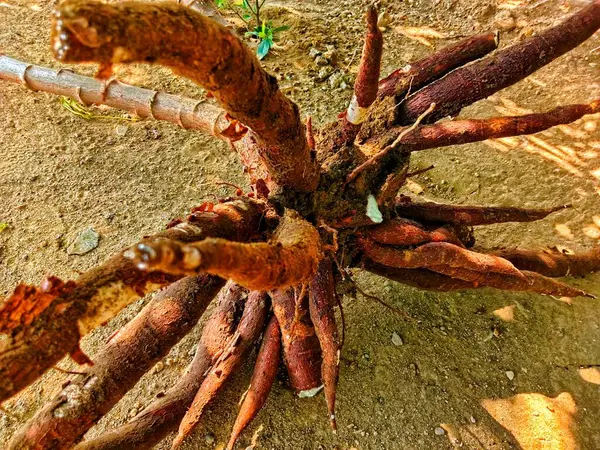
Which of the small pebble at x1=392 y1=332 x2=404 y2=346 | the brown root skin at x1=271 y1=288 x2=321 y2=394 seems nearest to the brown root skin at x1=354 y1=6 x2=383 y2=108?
the brown root skin at x1=271 y1=288 x2=321 y2=394

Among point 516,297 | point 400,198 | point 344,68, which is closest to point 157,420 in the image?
point 400,198

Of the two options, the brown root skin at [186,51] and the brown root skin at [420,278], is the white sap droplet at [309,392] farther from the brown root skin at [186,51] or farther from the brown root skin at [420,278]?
the brown root skin at [186,51]

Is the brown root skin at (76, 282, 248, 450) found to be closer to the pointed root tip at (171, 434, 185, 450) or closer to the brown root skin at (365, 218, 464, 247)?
the pointed root tip at (171, 434, 185, 450)

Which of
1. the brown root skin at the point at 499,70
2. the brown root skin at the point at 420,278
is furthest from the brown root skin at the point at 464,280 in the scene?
the brown root skin at the point at 499,70

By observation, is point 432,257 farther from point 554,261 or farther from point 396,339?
point 554,261

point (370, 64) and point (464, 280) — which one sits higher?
point (370, 64)

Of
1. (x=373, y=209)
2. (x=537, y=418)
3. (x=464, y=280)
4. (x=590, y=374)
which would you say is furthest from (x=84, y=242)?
(x=590, y=374)
